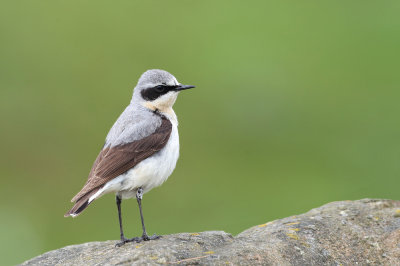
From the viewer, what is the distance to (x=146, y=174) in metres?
8.47

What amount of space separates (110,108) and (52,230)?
18.4 feet

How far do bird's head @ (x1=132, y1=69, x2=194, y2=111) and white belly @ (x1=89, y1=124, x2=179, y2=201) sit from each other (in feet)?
2.46

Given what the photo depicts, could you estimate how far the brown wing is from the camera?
27.0 feet

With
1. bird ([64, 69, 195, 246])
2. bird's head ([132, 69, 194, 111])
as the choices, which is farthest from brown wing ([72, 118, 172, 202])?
bird's head ([132, 69, 194, 111])

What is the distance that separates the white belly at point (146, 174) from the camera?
8375 millimetres

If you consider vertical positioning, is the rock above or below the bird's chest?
below

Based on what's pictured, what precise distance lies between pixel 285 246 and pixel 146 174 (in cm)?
197

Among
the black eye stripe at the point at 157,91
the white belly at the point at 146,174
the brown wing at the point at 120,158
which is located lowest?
the white belly at the point at 146,174

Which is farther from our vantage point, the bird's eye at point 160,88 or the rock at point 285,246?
the bird's eye at point 160,88

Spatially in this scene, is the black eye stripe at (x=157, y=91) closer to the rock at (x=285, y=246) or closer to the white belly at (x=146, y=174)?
the white belly at (x=146, y=174)

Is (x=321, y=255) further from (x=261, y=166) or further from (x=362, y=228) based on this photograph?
(x=261, y=166)

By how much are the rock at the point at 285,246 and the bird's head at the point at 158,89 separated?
204cm

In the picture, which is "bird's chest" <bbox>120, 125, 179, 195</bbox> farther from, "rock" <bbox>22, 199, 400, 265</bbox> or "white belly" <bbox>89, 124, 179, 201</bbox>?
"rock" <bbox>22, 199, 400, 265</bbox>

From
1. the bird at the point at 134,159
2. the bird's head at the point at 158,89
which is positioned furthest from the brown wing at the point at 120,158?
the bird's head at the point at 158,89
